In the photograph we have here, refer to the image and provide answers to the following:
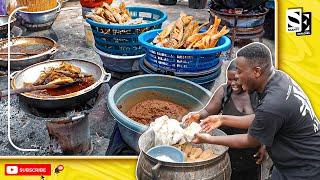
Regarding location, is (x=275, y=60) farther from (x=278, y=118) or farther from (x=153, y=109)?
(x=153, y=109)

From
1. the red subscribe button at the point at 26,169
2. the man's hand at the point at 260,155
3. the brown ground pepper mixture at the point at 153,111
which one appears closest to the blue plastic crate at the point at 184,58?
the brown ground pepper mixture at the point at 153,111

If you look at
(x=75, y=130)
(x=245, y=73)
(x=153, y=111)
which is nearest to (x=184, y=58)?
(x=153, y=111)

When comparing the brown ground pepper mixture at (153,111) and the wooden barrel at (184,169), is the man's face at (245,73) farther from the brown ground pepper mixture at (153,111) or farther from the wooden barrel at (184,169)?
the brown ground pepper mixture at (153,111)

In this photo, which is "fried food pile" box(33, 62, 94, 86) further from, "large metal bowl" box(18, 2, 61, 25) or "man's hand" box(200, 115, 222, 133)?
"large metal bowl" box(18, 2, 61, 25)

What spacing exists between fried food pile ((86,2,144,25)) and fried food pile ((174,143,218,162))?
1.53m

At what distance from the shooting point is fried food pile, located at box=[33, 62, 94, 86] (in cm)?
283

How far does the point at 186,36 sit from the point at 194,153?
3.18 ft

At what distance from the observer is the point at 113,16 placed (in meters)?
3.62

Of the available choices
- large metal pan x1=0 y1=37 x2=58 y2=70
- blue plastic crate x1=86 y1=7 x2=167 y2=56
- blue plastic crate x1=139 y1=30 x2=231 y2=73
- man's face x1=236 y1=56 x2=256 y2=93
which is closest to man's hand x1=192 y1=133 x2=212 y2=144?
man's face x1=236 y1=56 x2=256 y2=93

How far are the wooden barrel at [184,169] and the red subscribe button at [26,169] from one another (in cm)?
67

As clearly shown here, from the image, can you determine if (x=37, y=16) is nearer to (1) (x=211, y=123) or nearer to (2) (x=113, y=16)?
(2) (x=113, y=16)

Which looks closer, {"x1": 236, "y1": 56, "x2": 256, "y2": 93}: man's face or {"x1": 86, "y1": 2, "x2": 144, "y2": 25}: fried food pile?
{"x1": 236, "y1": 56, "x2": 256, "y2": 93}: man's face

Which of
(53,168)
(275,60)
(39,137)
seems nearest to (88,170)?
(53,168)

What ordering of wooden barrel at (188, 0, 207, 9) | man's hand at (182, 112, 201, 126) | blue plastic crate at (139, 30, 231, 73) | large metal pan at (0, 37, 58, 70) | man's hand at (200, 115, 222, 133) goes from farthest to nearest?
wooden barrel at (188, 0, 207, 9) → large metal pan at (0, 37, 58, 70) → blue plastic crate at (139, 30, 231, 73) → man's hand at (182, 112, 201, 126) → man's hand at (200, 115, 222, 133)
